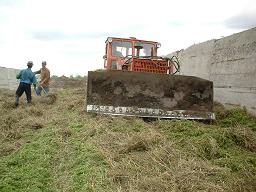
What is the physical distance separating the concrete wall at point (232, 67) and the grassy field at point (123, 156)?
4.47ft

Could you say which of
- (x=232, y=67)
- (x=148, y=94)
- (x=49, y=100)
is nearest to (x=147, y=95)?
(x=148, y=94)

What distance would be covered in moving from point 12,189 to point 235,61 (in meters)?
7.38

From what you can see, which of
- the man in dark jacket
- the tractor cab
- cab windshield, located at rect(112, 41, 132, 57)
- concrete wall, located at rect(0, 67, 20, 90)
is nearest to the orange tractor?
the tractor cab

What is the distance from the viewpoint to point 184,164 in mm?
5023

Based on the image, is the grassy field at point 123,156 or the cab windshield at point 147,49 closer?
the grassy field at point 123,156

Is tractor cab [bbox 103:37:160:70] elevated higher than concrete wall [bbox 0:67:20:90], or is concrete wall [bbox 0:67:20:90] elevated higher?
tractor cab [bbox 103:37:160:70]

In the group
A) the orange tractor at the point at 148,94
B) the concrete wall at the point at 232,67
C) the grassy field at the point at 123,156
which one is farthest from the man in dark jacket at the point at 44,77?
the orange tractor at the point at 148,94

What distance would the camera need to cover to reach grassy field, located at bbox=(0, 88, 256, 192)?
15.1ft

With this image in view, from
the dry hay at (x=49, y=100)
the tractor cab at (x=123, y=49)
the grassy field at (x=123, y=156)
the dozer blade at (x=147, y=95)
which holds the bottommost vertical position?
the grassy field at (x=123, y=156)

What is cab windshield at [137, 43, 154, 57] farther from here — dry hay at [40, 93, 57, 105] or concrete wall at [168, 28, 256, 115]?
dry hay at [40, 93, 57, 105]

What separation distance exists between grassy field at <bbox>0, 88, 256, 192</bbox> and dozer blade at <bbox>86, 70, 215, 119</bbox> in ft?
1.02

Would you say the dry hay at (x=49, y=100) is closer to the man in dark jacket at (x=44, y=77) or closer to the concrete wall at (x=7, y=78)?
the man in dark jacket at (x=44, y=77)

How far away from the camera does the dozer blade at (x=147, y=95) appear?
8.38 metres

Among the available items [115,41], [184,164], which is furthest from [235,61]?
[184,164]
